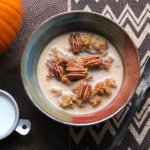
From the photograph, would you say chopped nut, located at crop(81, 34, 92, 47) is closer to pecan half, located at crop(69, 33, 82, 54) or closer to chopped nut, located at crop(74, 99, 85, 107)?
pecan half, located at crop(69, 33, 82, 54)

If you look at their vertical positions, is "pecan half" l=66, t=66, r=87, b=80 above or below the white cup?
above

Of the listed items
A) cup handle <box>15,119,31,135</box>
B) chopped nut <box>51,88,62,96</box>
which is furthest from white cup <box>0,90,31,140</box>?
chopped nut <box>51,88,62,96</box>

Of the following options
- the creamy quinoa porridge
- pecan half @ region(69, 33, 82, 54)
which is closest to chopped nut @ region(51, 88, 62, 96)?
the creamy quinoa porridge

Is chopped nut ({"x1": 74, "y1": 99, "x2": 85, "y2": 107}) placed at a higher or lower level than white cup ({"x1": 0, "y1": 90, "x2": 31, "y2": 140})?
higher

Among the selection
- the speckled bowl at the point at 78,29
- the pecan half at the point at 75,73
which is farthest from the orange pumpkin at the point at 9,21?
the pecan half at the point at 75,73

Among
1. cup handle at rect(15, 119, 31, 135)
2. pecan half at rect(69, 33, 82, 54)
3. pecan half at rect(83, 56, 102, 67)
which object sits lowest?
cup handle at rect(15, 119, 31, 135)

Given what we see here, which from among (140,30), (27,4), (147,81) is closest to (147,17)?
(140,30)

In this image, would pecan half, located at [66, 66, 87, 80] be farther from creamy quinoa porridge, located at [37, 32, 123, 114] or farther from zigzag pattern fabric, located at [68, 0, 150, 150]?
zigzag pattern fabric, located at [68, 0, 150, 150]

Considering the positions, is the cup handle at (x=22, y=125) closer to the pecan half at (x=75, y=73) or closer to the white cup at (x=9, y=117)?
the white cup at (x=9, y=117)
